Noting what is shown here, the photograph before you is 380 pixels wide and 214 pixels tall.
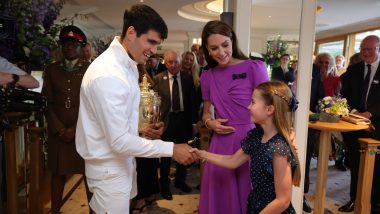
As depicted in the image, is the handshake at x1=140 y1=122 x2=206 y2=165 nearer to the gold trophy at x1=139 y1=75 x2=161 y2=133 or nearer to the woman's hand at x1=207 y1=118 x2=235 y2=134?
the gold trophy at x1=139 y1=75 x2=161 y2=133

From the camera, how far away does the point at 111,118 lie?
1.19 m

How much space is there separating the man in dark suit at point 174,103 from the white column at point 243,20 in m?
1.23

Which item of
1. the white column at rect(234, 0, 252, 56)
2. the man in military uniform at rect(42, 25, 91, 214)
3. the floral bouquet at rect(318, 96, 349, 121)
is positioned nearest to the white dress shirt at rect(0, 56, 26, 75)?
the man in military uniform at rect(42, 25, 91, 214)

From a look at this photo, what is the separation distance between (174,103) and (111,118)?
2.35 m

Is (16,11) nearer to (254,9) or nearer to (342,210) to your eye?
(254,9)

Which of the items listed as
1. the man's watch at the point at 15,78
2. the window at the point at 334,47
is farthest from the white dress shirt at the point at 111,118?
the window at the point at 334,47

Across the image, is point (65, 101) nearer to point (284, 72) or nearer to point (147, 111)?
point (147, 111)

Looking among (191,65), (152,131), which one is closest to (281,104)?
(152,131)

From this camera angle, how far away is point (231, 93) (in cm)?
177

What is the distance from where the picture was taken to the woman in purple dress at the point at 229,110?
1.74 metres

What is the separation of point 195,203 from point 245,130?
177cm

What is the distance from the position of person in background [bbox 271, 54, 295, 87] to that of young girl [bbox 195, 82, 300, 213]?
1027 mm

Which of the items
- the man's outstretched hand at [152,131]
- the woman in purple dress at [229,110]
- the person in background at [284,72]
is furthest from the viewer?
the person in background at [284,72]

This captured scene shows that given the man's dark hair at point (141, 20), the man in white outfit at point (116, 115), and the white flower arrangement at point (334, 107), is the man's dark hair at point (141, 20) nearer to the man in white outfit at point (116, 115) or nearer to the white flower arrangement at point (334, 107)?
A: the man in white outfit at point (116, 115)
